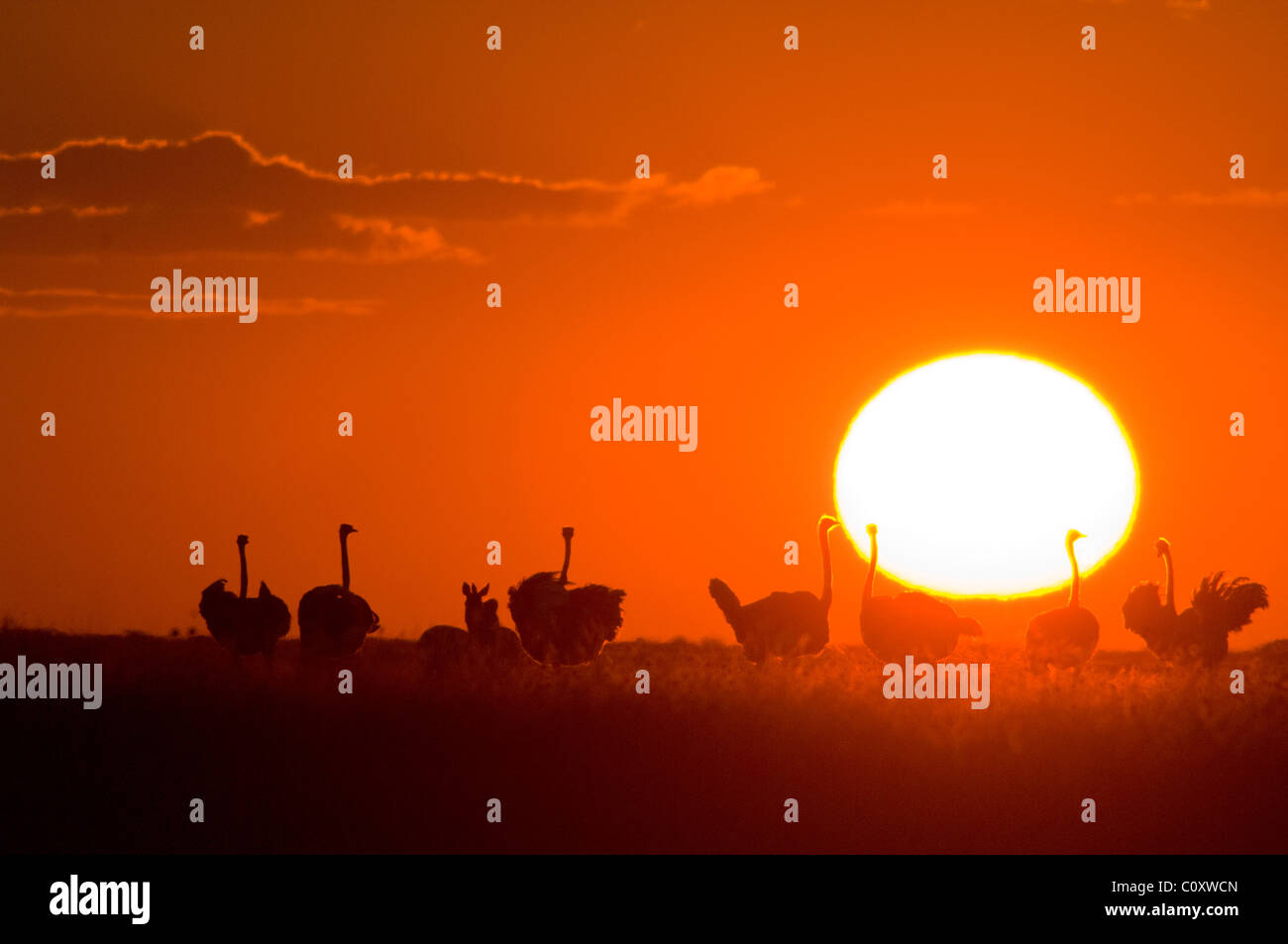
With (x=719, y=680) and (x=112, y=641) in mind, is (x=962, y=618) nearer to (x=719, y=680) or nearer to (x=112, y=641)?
(x=719, y=680)

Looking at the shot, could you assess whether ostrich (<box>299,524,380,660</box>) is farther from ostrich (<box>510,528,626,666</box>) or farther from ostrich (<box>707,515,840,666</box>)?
ostrich (<box>707,515,840,666</box>)

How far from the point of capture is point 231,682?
16.8 meters

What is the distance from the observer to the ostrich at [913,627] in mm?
18094

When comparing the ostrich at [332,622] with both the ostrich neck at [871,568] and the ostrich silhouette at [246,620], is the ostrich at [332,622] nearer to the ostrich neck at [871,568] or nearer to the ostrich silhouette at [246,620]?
the ostrich silhouette at [246,620]

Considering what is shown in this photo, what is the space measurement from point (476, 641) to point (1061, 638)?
22.3 feet

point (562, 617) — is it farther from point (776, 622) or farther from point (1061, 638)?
point (1061, 638)

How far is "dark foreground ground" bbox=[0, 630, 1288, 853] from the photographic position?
1362 centimetres

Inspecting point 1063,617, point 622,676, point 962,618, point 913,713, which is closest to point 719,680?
point 622,676

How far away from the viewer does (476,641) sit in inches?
722

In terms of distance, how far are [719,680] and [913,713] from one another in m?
2.09

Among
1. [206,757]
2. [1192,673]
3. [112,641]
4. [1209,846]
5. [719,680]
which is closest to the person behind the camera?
[1209,846]

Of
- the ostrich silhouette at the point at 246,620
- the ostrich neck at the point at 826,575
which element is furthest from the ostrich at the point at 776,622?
→ the ostrich silhouette at the point at 246,620

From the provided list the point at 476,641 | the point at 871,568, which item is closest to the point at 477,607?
the point at 476,641

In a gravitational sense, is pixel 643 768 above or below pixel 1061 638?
below
